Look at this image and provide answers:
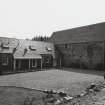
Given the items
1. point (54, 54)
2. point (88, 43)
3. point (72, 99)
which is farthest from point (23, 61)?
point (72, 99)

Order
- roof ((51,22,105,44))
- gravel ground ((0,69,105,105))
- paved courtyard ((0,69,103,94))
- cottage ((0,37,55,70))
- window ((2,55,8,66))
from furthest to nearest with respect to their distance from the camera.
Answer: roof ((51,22,105,44)) < cottage ((0,37,55,70)) < window ((2,55,8,66)) < paved courtyard ((0,69,103,94)) < gravel ground ((0,69,105,105))

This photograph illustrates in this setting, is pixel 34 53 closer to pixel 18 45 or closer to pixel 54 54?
pixel 18 45

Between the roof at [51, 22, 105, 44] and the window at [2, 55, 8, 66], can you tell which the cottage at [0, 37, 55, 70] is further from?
the roof at [51, 22, 105, 44]

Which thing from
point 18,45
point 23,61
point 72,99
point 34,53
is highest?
point 18,45

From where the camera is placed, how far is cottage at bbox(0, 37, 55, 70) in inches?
918

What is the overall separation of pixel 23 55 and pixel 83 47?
14245 millimetres

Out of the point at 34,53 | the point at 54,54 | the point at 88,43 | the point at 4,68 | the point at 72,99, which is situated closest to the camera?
the point at 72,99

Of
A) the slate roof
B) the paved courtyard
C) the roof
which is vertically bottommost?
the paved courtyard

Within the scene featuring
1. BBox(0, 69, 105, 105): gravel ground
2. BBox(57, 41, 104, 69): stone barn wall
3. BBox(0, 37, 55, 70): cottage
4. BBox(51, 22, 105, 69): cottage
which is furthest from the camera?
BBox(51, 22, 105, 69): cottage

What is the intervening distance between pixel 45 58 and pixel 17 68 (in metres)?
7.20

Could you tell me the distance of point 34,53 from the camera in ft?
88.1

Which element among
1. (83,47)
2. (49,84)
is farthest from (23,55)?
(83,47)

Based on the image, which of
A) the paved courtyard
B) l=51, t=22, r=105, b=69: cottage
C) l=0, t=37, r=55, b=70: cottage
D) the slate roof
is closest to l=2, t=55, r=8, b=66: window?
l=0, t=37, r=55, b=70: cottage

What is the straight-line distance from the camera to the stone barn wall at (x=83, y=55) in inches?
1059
